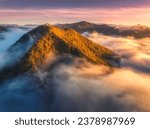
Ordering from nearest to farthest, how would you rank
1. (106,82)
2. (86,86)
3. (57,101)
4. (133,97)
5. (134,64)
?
(57,101), (133,97), (86,86), (106,82), (134,64)

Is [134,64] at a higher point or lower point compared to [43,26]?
lower

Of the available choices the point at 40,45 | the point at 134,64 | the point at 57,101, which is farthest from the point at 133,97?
the point at 134,64

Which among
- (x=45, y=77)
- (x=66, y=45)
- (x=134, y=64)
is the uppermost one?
(x=66, y=45)

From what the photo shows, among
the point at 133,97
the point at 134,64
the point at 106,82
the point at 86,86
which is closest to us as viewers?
the point at 133,97

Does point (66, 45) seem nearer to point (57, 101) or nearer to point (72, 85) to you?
point (72, 85)

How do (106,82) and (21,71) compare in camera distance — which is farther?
(106,82)

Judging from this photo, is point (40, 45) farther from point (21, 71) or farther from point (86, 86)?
point (86, 86)
